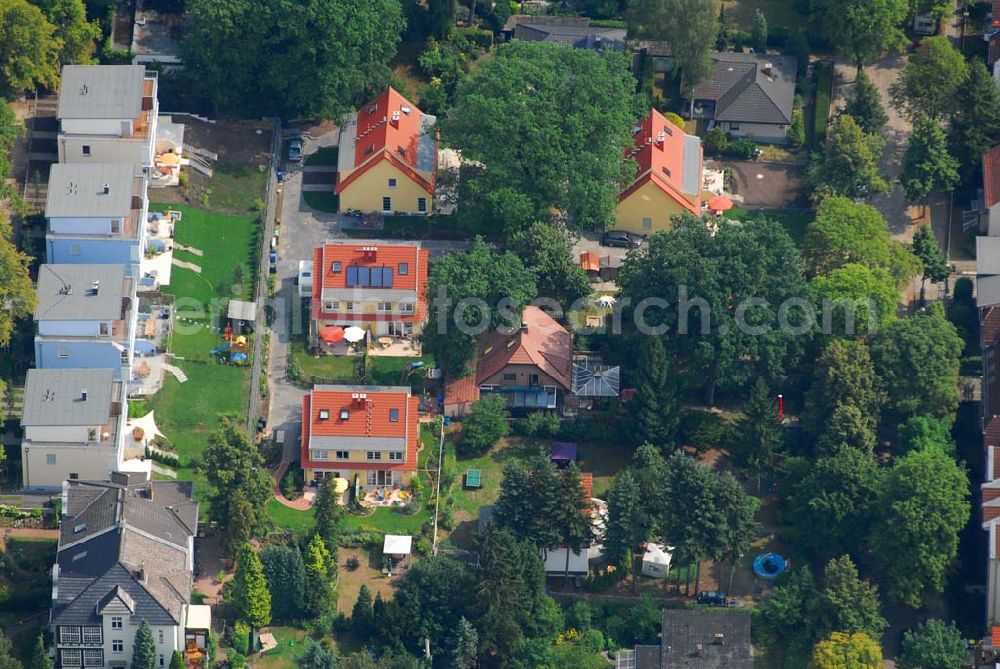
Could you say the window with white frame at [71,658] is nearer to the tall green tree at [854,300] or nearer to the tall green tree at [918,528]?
the tall green tree at [918,528]

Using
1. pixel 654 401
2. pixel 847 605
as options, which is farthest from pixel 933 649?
pixel 654 401

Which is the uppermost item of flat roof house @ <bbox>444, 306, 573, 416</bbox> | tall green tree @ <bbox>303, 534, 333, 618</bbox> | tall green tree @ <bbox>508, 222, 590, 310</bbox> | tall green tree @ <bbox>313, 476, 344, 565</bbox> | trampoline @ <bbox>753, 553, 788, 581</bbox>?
tall green tree @ <bbox>508, 222, 590, 310</bbox>

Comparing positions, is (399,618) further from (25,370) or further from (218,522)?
(25,370)

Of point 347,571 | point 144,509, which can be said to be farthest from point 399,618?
point 144,509

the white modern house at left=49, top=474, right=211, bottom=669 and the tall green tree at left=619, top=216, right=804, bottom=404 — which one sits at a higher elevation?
the tall green tree at left=619, top=216, right=804, bottom=404

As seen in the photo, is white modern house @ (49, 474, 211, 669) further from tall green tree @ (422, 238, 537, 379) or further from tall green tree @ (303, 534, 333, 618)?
tall green tree @ (422, 238, 537, 379)

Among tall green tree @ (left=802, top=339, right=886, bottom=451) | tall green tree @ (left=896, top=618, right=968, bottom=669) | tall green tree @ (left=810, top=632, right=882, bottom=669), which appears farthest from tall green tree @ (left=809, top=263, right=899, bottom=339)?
tall green tree @ (left=810, top=632, right=882, bottom=669)

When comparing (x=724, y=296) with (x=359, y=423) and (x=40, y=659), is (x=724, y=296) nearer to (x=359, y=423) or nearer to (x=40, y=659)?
(x=359, y=423)
